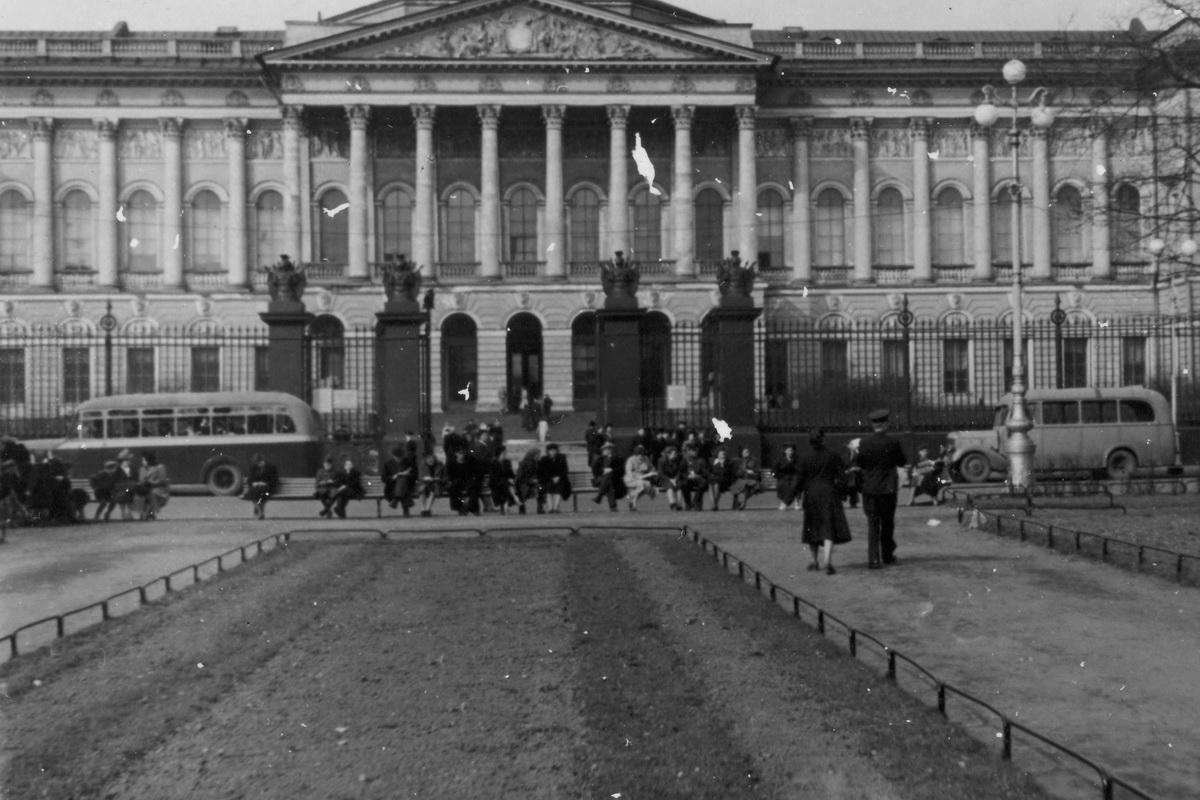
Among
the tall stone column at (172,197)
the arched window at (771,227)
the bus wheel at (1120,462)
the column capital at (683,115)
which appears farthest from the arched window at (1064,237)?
the tall stone column at (172,197)

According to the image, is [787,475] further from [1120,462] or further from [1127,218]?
[1120,462]

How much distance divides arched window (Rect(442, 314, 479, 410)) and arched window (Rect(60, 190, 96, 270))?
1599 cm

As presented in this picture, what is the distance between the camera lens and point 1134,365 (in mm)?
48688

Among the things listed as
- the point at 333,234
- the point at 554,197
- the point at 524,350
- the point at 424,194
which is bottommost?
the point at 524,350

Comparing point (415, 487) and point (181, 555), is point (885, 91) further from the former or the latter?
point (181, 555)

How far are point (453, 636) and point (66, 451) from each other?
2324 centimetres

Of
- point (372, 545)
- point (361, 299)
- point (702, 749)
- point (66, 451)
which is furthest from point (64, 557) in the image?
point (361, 299)

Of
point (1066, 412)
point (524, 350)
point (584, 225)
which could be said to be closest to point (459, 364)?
point (524, 350)

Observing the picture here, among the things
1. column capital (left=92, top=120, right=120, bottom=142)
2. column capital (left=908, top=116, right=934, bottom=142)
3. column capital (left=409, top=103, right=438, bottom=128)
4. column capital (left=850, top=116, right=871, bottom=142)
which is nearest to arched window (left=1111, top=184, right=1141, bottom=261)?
column capital (left=908, top=116, right=934, bottom=142)

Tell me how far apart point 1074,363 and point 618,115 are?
21.9 m

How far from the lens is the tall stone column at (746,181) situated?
2415 inches

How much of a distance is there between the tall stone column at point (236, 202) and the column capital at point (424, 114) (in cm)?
809

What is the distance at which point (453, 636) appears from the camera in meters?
12.1

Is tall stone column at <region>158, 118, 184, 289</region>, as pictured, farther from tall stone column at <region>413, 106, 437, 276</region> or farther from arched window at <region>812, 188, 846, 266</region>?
arched window at <region>812, 188, 846, 266</region>
